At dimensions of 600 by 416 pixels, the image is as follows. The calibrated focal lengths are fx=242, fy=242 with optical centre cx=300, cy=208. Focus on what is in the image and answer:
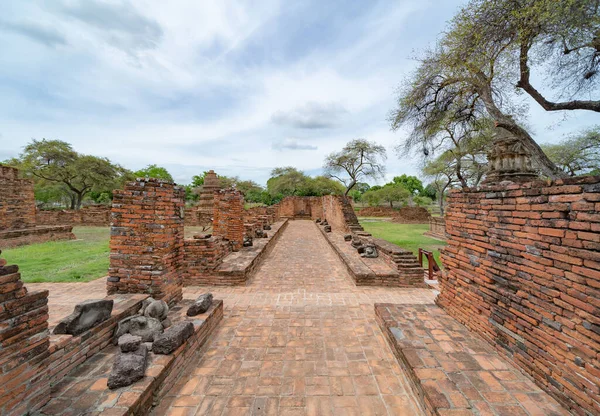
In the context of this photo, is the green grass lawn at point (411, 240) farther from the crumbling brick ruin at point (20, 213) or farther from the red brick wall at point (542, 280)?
the crumbling brick ruin at point (20, 213)

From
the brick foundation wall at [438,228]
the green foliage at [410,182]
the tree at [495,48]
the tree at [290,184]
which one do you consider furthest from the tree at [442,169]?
the green foliage at [410,182]

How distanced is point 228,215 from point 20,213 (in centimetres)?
1194

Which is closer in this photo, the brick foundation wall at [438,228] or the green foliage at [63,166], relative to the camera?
the brick foundation wall at [438,228]

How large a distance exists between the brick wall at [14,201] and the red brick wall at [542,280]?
17546mm

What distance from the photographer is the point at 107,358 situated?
8.25 ft

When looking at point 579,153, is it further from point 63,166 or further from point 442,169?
point 63,166

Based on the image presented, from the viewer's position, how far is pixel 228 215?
7547 millimetres

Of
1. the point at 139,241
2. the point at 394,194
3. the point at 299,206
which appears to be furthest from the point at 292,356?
the point at 394,194

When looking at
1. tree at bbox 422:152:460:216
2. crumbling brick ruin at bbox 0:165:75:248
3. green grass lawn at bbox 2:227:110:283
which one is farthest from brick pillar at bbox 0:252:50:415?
tree at bbox 422:152:460:216

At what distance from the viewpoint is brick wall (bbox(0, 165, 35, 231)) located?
36.3 ft

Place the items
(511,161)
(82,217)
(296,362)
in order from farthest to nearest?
(82,217), (511,161), (296,362)

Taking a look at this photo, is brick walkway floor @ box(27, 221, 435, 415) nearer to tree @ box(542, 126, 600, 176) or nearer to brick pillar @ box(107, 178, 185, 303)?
brick pillar @ box(107, 178, 185, 303)

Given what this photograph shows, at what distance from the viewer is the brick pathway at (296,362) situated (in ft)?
7.42

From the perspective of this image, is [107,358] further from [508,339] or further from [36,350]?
[508,339]
